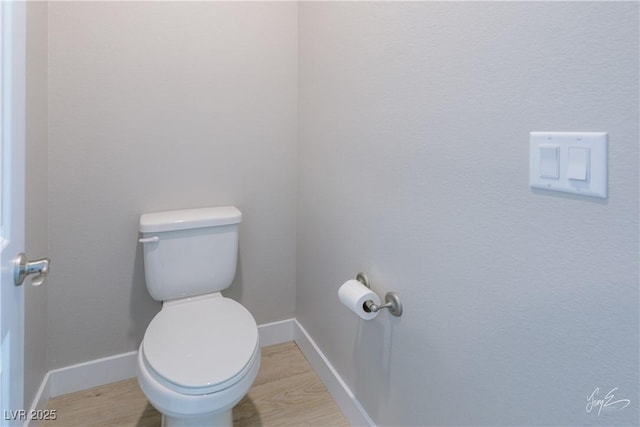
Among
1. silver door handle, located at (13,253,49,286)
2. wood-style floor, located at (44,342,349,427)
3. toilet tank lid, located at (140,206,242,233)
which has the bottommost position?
wood-style floor, located at (44,342,349,427)

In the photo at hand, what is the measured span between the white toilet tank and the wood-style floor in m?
0.49

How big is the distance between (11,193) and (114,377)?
4.70ft

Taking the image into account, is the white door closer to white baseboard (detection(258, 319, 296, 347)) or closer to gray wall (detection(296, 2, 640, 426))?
gray wall (detection(296, 2, 640, 426))

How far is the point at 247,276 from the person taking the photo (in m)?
1.95

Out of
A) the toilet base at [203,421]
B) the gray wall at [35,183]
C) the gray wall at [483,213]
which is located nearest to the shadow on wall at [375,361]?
the gray wall at [483,213]

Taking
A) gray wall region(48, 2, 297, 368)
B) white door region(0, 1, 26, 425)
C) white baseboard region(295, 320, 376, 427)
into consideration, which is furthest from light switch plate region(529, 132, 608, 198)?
gray wall region(48, 2, 297, 368)

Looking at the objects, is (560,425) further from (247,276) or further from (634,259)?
(247,276)

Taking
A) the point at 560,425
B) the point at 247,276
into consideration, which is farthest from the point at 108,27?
the point at 560,425

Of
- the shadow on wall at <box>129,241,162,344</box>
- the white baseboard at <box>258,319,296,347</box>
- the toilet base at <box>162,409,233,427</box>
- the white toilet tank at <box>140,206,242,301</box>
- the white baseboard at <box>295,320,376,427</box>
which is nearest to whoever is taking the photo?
the toilet base at <box>162,409,233,427</box>

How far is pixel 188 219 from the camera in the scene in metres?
1.58

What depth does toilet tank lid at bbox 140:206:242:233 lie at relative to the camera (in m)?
1.54

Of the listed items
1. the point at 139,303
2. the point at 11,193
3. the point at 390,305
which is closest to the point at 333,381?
the point at 390,305

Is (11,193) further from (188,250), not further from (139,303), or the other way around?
(139,303)

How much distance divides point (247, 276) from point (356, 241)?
0.79 meters
